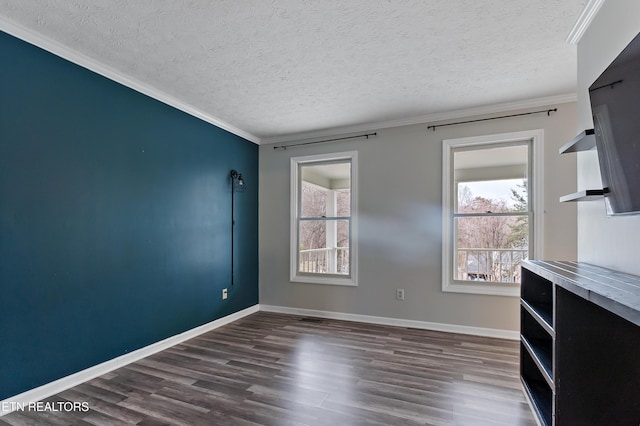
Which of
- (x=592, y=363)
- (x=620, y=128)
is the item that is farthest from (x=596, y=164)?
(x=592, y=363)

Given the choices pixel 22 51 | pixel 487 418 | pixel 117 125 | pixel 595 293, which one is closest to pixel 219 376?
pixel 487 418

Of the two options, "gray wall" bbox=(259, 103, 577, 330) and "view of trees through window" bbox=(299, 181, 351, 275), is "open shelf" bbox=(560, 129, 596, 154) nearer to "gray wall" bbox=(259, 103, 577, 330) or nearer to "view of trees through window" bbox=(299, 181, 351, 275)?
"gray wall" bbox=(259, 103, 577, 330)

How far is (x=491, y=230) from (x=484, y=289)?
2.19 ft

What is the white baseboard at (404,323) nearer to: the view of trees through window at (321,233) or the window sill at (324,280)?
the window sill at (324,280)

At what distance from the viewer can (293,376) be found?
2639mm

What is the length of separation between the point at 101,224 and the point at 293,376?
6.58ft

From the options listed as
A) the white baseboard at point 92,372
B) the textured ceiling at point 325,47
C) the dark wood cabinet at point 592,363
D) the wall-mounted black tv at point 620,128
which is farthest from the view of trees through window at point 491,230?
the white baseboard at point 92,372

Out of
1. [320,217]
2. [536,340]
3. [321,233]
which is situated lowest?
[536,340]

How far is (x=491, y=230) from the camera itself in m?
3.76

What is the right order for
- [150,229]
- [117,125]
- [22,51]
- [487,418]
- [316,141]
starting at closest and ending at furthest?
[487,418] → [22,51] → [117,125] → [150,229] → [316,141]

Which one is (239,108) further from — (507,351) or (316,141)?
(507,351)

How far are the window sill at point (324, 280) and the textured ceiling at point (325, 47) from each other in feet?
7.16

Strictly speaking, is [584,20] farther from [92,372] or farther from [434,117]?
[92,372]

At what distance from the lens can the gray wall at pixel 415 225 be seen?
3.40 m
